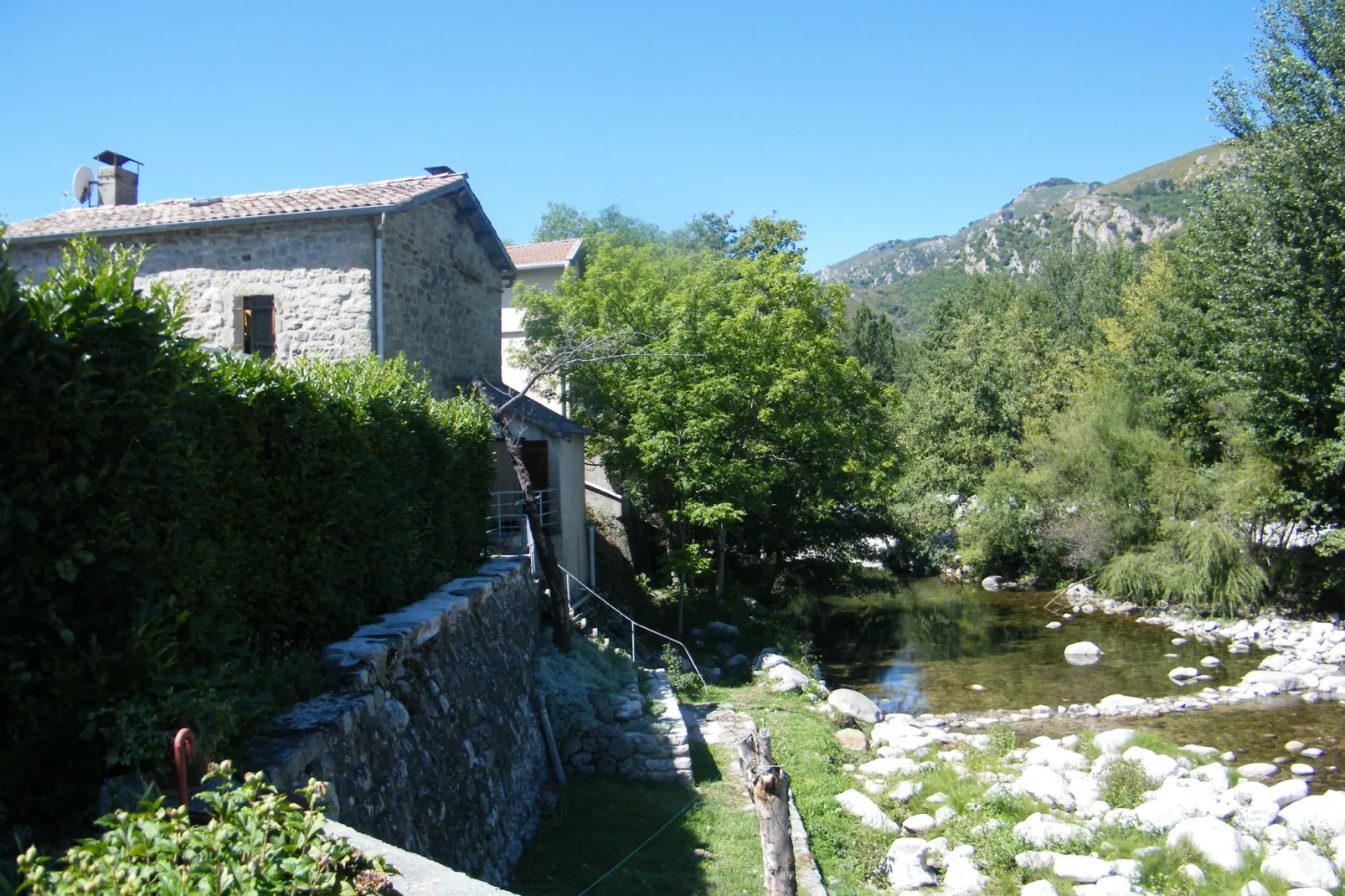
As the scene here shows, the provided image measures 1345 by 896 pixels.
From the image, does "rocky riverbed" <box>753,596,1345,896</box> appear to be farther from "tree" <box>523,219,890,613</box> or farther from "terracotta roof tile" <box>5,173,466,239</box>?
"terracotta roof tile" <box>5,173,466,239</box>

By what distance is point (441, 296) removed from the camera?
17125 millimetres

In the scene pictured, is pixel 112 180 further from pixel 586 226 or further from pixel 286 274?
pixel 586 226

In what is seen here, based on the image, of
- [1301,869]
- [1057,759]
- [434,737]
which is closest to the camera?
[434,737]

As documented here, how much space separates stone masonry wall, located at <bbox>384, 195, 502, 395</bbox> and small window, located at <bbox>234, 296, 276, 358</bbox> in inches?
84.2

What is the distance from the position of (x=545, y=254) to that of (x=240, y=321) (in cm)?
1255

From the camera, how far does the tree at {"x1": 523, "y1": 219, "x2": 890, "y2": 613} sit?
20562 mm

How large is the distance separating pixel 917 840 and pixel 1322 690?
1188cm

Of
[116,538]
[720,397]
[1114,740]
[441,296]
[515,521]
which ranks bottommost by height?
[1114,740]

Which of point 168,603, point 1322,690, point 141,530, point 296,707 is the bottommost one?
point 1322,690

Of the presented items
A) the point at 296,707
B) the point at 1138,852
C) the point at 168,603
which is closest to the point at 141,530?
the point at 168,603

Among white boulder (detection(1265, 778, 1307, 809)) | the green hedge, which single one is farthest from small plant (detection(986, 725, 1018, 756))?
the green hedge

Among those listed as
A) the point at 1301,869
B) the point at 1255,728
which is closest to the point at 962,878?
the point at 1301,869

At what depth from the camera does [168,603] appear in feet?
13.8

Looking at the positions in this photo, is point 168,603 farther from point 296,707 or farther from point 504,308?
point 504,308
